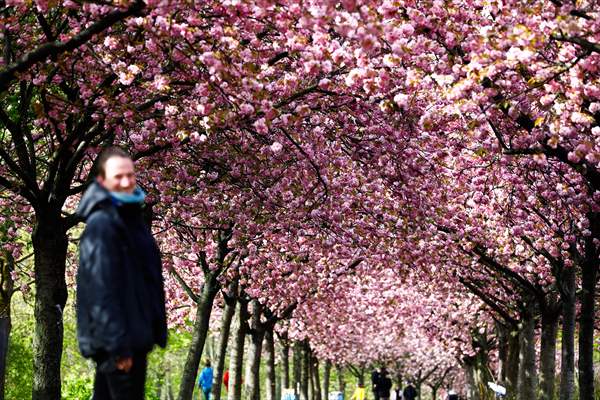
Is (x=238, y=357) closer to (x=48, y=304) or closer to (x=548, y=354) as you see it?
(x=548, y=354)

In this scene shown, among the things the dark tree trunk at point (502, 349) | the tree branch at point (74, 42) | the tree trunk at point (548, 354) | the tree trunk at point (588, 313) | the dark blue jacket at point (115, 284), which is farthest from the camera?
the dark tree trunk at point (502, 349)

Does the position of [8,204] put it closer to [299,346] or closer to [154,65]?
[154,65]

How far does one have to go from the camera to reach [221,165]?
1458 centimetres

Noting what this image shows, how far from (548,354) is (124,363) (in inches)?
783

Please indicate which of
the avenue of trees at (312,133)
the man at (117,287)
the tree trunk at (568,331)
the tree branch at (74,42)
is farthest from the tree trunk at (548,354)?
the man at (117,287)

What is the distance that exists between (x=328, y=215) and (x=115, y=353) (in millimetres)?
11099

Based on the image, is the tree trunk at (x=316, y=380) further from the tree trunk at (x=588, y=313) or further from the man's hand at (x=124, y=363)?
the man's hand at (x=124, y=363)

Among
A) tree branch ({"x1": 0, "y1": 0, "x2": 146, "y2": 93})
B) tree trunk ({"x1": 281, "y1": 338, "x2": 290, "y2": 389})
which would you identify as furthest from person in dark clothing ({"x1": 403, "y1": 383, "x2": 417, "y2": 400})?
tree branch ({"x1": 0, "y1": 0, "x2": 146, "y2": 93})

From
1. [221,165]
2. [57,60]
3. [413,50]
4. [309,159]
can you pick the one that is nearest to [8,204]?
[221,165]

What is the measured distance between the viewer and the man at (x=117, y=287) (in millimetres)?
5367

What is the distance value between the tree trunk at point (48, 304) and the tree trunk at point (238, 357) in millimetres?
12594

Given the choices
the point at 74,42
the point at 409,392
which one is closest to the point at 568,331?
the point at 74,42

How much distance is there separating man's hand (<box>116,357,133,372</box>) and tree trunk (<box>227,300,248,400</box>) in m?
19.5

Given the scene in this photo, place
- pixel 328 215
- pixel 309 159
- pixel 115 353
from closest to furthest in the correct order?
pixel 115 353 < pixel 309 159 < pixel 328 215
